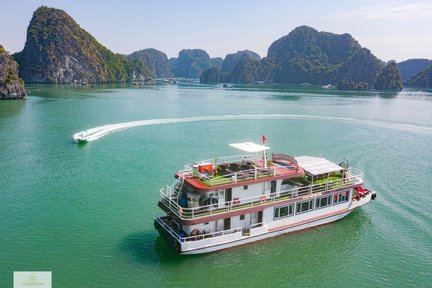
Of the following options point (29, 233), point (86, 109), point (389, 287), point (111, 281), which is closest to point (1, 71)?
point (86, 109)

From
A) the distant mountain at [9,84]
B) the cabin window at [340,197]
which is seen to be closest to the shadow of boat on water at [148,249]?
the cabin window at [340,197]

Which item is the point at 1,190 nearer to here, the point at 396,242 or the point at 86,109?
the point at 396,242

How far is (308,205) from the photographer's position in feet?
88.4

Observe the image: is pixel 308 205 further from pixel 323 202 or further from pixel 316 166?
pixel 316 166

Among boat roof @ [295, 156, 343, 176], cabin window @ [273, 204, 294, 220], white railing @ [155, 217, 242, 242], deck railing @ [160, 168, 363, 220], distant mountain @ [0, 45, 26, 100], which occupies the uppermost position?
distant mountain @ [0, 45, 26, 100]

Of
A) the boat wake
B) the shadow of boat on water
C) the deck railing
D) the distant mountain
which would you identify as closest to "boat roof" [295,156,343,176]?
the deck railing

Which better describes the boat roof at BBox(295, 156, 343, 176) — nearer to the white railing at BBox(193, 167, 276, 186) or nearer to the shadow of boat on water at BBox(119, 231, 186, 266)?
the white railing at BBox(193, 167, 276, 186)

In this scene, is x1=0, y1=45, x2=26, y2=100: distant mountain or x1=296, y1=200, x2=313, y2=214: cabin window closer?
x1=296, y1=200, x2=313, y2=214: cabin window

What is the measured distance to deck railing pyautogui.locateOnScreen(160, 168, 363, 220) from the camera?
75.2ft

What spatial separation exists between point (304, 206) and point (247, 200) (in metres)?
4.97

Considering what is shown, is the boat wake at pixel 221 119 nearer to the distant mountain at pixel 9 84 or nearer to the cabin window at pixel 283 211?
the cabin window at pixel 283 211

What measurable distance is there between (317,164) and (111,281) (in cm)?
1781

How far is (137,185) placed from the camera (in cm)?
3588

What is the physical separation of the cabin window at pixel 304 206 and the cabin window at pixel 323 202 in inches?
25.0
